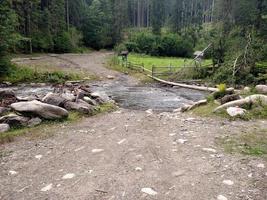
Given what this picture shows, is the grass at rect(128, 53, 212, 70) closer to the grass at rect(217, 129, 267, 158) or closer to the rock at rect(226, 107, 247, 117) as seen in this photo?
the rock at rect(226, 107, 247, 117)

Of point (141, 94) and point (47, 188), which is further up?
point (47, 188)

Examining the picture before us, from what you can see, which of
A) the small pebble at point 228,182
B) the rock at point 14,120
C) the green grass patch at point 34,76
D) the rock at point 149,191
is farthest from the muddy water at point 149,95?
the rock at point 149,191

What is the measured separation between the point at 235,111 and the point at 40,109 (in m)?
6.79

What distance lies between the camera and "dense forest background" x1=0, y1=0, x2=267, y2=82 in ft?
83.0

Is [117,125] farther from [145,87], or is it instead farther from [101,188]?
[145,87]

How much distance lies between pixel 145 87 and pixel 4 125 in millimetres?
18363

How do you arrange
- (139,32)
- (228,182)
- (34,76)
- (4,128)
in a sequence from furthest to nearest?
(139,32), (34,76), (4,128), (228,182)

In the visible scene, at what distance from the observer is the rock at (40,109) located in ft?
36.6

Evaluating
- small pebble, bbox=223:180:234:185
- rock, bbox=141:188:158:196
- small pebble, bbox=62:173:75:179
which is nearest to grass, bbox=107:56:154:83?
small pebble, bbox=62:173:75:179

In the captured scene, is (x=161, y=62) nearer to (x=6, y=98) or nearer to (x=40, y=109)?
(x=6, y=98)

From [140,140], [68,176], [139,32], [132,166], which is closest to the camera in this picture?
[68,176]

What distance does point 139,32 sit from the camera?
67438 mm

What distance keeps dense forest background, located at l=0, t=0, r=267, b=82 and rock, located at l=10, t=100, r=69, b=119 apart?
1512 centimetres

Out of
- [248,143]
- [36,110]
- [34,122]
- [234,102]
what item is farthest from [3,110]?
[234,102]
